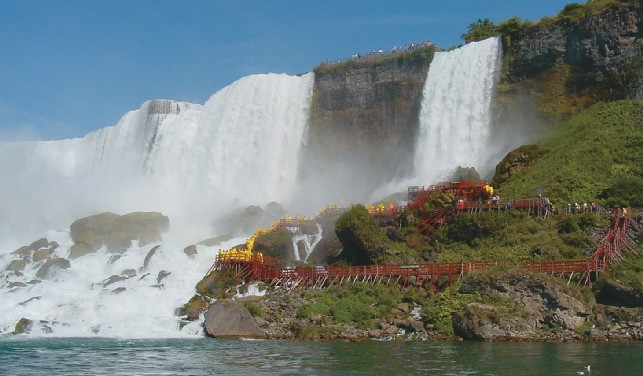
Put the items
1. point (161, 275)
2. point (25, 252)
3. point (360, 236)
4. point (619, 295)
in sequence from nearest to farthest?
1. point (619, 295)
2. point (360, 236)
3. point (161, 275)
4. point (25, 252)

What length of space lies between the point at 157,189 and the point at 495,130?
34348 mm

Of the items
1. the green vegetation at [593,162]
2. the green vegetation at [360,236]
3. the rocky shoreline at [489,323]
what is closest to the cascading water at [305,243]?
the green vegetation at [360,236]

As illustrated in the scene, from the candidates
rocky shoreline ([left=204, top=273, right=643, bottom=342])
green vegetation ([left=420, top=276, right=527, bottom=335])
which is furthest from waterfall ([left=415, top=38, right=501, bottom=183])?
rocky shoreline ([left=204, top=273, right=643, bottom=342])

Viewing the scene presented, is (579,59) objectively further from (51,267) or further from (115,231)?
(51,267)

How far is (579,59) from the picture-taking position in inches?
2170

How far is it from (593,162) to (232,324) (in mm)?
25016

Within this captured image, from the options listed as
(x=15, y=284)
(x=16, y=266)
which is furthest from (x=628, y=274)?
(x=16, y=266)

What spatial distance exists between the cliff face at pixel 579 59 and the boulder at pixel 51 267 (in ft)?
117

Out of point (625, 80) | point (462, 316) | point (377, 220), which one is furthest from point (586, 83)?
point (462, 316)

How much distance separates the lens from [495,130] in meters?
57.5

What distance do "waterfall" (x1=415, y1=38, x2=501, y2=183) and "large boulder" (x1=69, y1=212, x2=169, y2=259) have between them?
21.5 metres

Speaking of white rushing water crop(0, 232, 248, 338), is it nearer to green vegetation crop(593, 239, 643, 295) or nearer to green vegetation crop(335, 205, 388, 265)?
green vegetation crop(335, 205, 388, 265)

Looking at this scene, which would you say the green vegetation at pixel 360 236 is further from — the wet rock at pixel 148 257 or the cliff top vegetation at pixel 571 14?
the cliff top vegetation at pixel 571 14

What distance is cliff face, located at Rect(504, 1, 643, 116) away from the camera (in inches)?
2062
